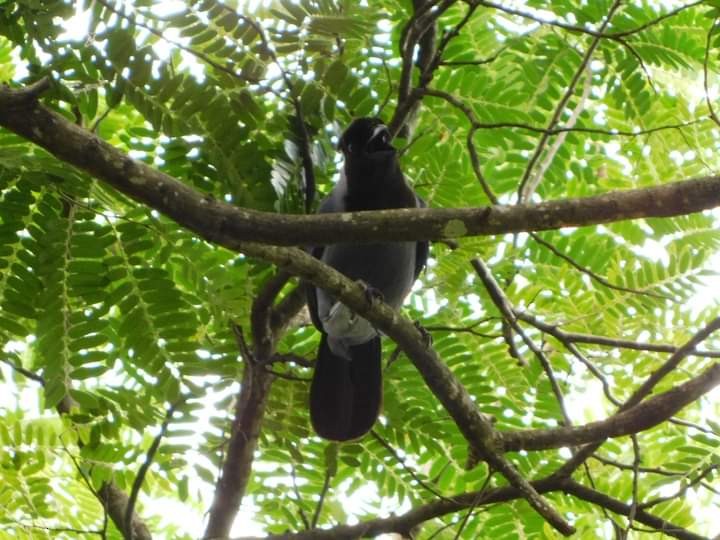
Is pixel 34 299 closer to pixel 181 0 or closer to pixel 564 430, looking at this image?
pixel 181 0

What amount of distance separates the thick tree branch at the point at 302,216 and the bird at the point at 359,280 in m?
1.23

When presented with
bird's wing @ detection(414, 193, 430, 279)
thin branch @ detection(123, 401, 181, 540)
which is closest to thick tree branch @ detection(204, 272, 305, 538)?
thin branch @ detection(123, 401, 181, 540)

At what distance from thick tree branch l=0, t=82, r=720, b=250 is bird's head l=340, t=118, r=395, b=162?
1248 mm

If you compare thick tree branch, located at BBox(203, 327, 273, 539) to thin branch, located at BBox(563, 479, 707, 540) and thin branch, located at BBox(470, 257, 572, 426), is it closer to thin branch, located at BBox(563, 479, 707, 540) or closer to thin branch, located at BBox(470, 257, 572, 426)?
thin branch, located at BBox(470, 257, 572, 426)

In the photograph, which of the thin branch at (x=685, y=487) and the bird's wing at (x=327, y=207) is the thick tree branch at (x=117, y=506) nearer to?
the bird's wing at (x=327, y=207)

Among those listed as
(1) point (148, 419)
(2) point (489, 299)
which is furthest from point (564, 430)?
(1) point (148, 419)

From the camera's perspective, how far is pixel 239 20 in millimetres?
3170

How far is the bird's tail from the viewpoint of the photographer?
3.71 m

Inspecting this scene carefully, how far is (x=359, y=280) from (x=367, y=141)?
0.57 meters

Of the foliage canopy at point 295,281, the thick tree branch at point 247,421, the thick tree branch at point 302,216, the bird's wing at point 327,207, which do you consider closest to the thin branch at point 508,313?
the foliage canopy at point 295,281

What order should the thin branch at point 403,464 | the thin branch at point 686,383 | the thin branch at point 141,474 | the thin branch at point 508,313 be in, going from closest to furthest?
1. the thin branch at point 141,474
2. the thin branch at point 686,383
3. the thin branch at point 403,464
4. the thin branch at point 508,313

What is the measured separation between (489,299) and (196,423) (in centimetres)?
141

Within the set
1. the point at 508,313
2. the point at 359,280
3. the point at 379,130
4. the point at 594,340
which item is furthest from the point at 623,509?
the point at 379,130

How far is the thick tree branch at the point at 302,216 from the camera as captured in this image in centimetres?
245
